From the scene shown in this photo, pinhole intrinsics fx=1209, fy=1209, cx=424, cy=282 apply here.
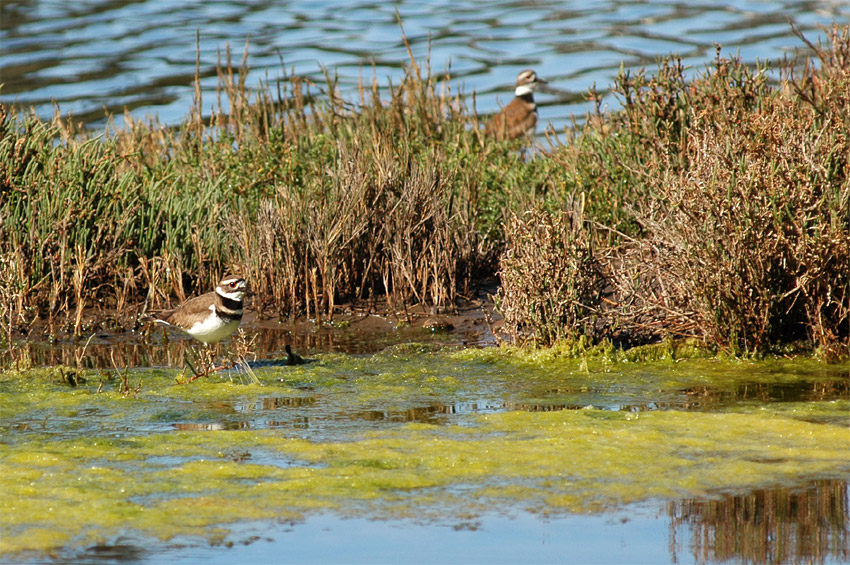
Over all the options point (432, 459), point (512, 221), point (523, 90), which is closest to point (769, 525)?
point (432, 459)

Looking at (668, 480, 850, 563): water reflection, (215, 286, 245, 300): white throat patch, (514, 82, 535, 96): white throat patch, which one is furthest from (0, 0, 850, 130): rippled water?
(668, 480, 850, 563): water reflection

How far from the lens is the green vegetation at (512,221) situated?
24.8 ft

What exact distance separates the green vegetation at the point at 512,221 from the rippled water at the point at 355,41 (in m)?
8.54

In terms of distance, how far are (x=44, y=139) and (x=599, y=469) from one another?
265 inches

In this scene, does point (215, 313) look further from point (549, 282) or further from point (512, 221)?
point (549, 282)

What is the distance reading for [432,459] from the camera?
595 centimetres

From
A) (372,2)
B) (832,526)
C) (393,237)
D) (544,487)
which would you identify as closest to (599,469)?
(544,487)

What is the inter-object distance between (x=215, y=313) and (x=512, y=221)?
86.2 inches

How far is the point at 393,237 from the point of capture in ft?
32.0

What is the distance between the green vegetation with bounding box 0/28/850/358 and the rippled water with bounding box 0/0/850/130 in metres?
8.54

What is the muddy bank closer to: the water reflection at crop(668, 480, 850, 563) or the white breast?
the white breast

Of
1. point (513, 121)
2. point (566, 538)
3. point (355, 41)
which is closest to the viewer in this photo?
point (566, 538)

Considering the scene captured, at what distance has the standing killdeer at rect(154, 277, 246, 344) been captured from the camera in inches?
334

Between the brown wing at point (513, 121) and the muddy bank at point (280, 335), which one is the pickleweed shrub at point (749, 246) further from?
the brown wing at point (513, 121)
